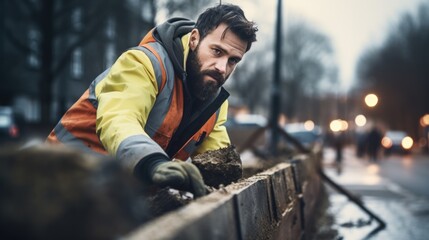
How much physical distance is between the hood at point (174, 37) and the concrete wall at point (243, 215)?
0.79 metres

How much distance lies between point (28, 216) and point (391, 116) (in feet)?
246

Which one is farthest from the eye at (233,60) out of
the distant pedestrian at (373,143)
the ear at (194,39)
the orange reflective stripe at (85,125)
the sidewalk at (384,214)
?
the distant pedestrian at (373,143)

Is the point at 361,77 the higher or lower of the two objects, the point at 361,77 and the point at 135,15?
the lower

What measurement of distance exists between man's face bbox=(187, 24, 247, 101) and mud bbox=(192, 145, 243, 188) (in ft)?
1.42

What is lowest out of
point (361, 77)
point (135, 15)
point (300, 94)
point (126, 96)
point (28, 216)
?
point (300, 94)

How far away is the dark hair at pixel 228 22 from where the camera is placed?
3.93 metres

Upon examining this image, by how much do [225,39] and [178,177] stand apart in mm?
1364

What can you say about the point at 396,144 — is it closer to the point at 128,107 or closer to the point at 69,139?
the point at 69,139

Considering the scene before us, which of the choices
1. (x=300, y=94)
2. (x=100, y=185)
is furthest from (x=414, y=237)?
(x=300, y=94)

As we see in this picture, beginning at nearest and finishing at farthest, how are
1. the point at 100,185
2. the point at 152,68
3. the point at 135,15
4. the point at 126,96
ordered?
the point at 100,185 < the point at 126,96 < the point at 152,68 < the point at 135,15

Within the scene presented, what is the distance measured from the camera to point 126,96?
135 inches

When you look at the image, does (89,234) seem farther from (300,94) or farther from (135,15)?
(300,94)

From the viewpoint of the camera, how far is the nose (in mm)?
3893

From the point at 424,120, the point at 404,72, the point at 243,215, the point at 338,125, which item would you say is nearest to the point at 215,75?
the point at 243,215
